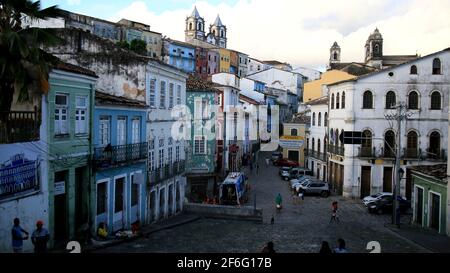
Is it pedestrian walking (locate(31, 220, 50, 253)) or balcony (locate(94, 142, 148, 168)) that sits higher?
balcony (locate(94, 142, 148, 168))

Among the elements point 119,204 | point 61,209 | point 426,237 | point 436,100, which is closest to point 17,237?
point 61,209

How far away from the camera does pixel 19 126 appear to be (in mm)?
15203

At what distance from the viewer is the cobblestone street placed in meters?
20.3

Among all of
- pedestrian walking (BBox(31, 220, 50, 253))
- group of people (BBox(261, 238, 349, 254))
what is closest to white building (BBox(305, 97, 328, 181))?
pedestrian walking (BBox(31, 220, 50, 253))

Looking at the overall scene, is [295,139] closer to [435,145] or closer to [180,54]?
[435,145]

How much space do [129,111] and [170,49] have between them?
6606 centimetres

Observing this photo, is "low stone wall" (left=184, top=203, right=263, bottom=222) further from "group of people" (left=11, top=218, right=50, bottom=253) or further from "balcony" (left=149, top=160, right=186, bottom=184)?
"group of people" (left=11, top=218, right=50, bottom=253)

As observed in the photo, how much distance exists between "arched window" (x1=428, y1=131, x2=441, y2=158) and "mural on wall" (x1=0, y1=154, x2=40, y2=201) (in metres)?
32.1

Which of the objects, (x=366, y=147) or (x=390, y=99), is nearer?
(x=390, y=99)

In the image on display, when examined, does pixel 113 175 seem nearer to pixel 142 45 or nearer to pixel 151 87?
pixel 151 87

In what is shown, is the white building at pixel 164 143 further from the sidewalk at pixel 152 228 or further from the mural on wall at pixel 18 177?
the mural on wall at pixel 18 177

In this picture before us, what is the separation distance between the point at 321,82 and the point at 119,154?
181 ft
